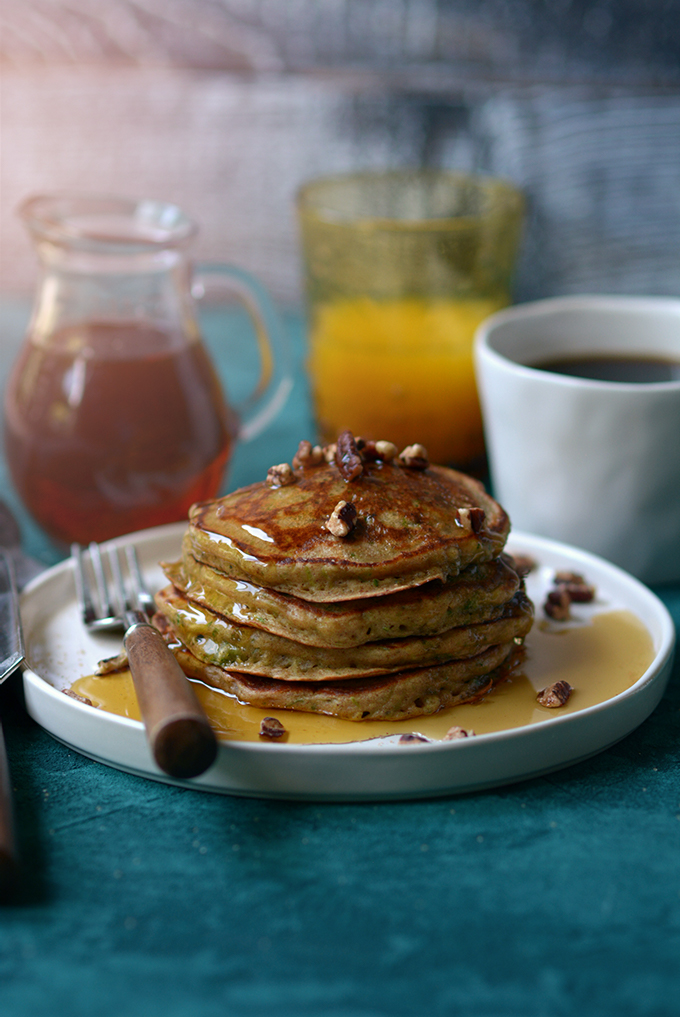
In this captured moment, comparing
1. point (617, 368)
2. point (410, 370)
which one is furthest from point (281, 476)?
point (617, 368)

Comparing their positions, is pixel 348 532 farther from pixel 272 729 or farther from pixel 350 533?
pixel 272 729

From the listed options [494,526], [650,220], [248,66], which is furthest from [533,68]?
[494,526]

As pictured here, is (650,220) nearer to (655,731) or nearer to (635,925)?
(655,731)

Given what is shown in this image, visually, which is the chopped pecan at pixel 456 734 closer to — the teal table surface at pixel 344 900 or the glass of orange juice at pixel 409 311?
the teal table surface at pixel 344 900

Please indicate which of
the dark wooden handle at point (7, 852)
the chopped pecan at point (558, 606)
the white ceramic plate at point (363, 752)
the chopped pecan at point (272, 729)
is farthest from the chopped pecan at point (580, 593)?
the dark wooden handle at point (7, 852)

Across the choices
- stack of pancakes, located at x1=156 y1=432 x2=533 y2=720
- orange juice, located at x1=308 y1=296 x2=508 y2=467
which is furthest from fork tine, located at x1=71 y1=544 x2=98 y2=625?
orange juice, located at x1=308 y1=296 x2=508 y2=467

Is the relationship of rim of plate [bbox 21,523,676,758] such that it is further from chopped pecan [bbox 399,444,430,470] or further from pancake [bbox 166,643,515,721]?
chopped pecan [bbox 399,444,430,470]
